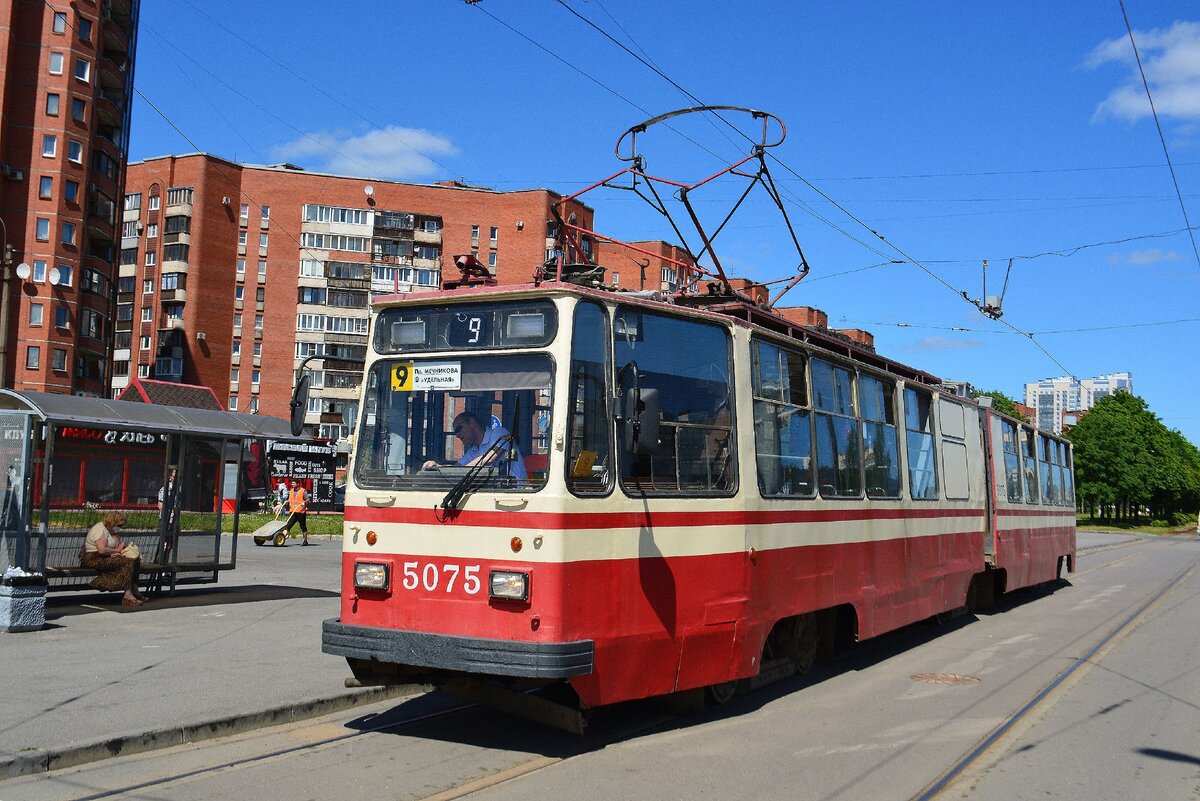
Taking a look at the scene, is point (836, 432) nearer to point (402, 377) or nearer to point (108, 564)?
point (402, 377)

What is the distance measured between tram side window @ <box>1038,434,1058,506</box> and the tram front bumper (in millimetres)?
15416

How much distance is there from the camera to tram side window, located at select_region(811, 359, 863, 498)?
33.5 feet

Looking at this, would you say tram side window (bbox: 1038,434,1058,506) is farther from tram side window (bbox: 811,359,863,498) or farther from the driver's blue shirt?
the driver's blue shirt

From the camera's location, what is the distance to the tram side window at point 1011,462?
56.6 feet

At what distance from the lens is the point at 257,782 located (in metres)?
6.61

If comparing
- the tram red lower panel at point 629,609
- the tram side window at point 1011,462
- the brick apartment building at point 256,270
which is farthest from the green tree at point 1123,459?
the tram red lower panel at point 629,609

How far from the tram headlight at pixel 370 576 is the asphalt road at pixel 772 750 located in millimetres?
1121

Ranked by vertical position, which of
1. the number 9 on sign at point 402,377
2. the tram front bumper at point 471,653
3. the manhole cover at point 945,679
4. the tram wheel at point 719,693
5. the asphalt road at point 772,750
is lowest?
the asphalt road at point 772,750

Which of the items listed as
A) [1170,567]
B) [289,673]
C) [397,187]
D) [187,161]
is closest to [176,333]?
[187,161]

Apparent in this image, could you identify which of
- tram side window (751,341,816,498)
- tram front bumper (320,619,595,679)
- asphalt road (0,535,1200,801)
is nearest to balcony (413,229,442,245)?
asphalt road (0,535,1200,801)

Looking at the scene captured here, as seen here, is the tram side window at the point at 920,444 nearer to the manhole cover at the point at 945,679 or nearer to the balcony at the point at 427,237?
the manhole cover at the point at 945,679

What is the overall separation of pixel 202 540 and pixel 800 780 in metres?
11.5

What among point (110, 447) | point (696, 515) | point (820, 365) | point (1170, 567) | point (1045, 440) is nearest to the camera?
point (696, 515)

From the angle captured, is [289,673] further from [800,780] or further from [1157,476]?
[1157,476]
